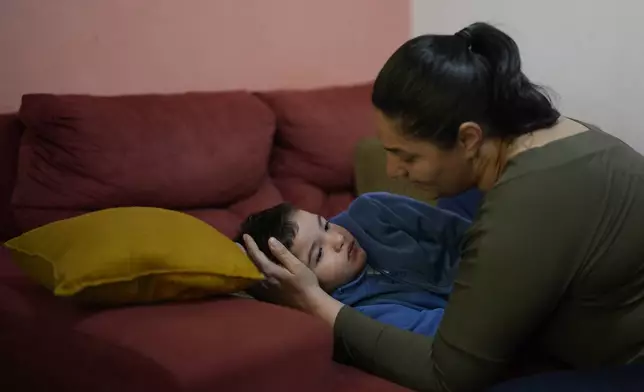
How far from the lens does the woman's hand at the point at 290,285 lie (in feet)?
5.03

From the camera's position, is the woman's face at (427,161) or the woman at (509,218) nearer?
the woman at (509,218)

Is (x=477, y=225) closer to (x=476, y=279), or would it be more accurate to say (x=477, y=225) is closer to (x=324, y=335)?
(x=476, y=279)

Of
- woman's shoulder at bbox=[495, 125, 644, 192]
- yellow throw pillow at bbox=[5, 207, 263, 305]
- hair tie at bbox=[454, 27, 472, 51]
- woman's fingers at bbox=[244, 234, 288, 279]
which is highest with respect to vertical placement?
hair tie at bbox=[454, 27, 472, 51]

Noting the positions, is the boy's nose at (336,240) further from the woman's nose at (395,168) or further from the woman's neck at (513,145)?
the woman's neck at (513,145)

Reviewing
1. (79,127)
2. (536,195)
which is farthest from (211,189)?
(536,195)

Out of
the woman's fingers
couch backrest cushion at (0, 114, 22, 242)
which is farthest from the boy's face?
couch backrest cushion at (0, 114, 22, 242)

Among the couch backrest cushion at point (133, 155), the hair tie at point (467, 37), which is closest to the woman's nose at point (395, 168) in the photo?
the hair tie at point (467, 37)

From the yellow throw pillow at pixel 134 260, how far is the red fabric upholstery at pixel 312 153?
935mm

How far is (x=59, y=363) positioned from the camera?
4.57ft

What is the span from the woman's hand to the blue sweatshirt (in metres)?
0.13

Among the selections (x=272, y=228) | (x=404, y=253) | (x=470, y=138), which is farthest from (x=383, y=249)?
(x=470, y=138)

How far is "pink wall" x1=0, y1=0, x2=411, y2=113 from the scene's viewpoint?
7.14ft

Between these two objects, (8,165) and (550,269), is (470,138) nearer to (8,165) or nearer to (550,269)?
(550,269)

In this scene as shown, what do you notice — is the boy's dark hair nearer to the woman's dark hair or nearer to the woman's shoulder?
the woman's dark hair
